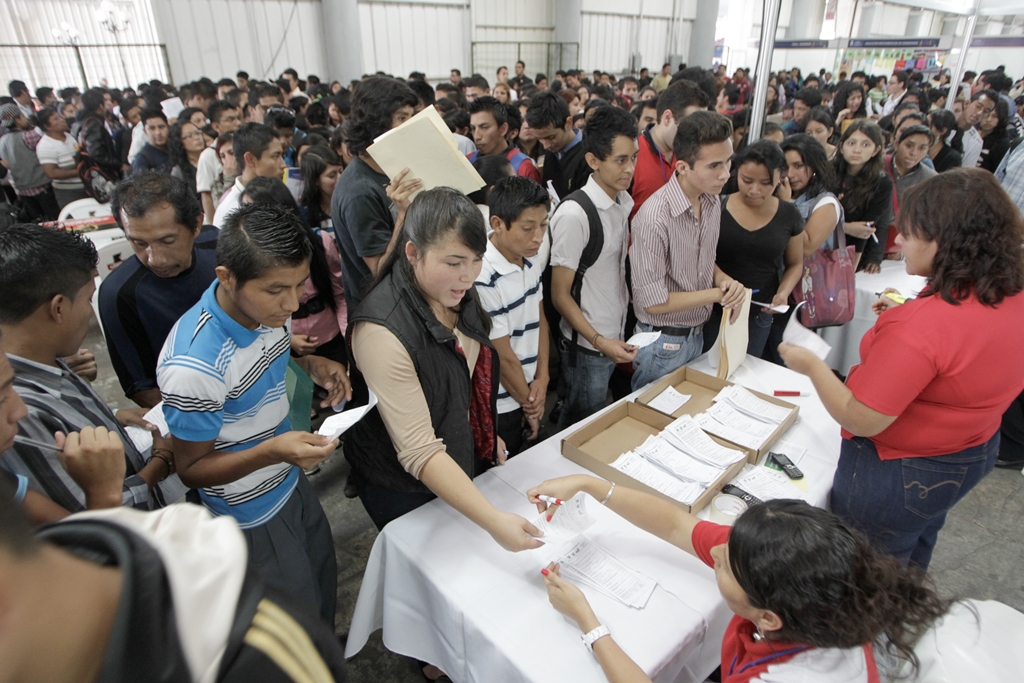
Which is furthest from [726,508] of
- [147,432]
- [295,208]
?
[295,208]

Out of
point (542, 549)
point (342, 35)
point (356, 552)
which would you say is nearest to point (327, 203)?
point (356, 552)

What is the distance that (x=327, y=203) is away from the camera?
125 inches

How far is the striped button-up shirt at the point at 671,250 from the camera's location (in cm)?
214

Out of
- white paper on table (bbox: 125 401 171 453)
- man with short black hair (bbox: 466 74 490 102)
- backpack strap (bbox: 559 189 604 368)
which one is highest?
man with short black hair (bbox: 466 74 490 102)

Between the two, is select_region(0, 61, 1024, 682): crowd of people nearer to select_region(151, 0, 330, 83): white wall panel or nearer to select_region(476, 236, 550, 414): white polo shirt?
select_region(476, 236, 550, 414): white polo shirt

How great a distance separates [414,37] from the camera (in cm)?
1184

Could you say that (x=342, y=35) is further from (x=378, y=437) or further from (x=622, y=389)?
(x=378, y=437)

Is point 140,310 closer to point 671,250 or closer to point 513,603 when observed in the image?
point 513,603

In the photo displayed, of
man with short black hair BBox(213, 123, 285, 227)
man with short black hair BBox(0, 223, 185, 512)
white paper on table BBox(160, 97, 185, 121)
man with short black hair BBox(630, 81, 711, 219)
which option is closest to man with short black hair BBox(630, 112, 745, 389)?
man with short black hair BBox(630, 81, 711, 219)

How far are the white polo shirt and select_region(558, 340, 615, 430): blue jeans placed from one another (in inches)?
13.2

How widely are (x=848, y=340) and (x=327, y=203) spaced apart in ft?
10.4

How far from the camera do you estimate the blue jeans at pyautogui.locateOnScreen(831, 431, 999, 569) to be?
5.06 ft

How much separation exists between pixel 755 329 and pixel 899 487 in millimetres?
1371

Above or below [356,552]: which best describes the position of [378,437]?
above
